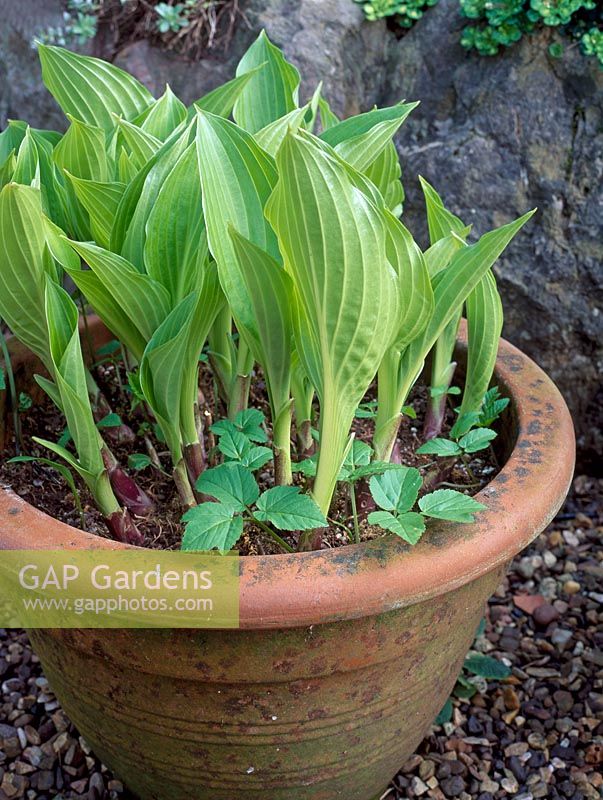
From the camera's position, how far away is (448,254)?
3.63 ft

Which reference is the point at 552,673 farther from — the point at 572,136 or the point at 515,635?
the point at 572,136

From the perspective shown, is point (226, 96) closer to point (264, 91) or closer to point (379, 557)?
point (264, 91)

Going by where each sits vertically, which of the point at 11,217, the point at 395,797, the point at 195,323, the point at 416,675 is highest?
the point at 11,217

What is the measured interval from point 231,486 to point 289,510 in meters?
0.08

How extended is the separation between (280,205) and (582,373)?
125 cm

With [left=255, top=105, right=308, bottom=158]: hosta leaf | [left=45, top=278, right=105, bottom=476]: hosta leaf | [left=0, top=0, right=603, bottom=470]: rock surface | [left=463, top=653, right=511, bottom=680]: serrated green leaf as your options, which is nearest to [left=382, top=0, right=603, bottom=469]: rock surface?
[left=0, top=0, right=603, bottom=470]: rock surface

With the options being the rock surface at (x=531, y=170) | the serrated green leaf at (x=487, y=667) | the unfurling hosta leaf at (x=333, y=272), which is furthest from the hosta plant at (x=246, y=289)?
the rock surface at (x=531, y=170)

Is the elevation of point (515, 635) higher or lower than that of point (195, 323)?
lower

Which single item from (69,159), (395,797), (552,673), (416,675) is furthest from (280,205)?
(552,673)

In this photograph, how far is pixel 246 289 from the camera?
3.18 ft

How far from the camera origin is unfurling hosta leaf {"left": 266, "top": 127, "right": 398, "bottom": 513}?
772mm

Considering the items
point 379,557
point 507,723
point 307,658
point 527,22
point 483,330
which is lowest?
point 507,723

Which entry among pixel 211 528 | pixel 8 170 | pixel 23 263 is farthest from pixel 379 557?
pixel 8 170

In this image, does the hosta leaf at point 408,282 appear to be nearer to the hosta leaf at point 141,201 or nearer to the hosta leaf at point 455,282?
the hosta leaf at point 455,282
